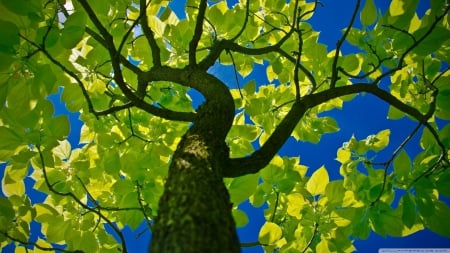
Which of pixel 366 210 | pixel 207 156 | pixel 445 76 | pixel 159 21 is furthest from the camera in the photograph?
pixel 159 21

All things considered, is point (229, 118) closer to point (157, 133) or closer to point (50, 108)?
point (50, 108)

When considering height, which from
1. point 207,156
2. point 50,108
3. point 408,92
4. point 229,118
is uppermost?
point 408,92

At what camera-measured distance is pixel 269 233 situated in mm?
1761

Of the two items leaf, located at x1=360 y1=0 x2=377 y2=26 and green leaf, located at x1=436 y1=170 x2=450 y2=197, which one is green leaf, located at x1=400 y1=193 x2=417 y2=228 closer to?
green leaf, located at x1=436 y1=170 x2=450 y2=197

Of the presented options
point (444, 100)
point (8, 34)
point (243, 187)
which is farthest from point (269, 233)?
point (8, 34)

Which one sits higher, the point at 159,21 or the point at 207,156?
the point at 159,21

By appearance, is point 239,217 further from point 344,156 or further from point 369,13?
point 369,13

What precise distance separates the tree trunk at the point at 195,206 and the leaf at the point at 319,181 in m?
0.91

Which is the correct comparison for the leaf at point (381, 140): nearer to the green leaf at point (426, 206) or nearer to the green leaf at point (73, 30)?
the green leaf at point (426, 206)

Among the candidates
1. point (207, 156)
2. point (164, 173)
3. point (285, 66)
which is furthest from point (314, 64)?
point (207, 156)

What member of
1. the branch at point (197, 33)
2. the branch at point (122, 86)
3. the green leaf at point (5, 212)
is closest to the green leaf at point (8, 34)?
the branch at point (122, 86)

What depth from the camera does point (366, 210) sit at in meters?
1.66

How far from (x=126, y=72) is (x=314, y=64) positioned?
1.03 m

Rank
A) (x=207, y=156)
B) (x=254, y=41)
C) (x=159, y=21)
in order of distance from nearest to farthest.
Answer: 1. (x=207, y=156)
2. (x=159, y=21)
3. (x=254, y=41)
